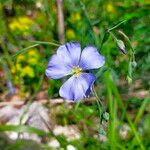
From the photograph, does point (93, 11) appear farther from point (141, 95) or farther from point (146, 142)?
point (146, 142)

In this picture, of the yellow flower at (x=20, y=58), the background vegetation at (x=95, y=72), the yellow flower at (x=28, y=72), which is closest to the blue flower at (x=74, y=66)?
the background vegetation at (x=95, y=72)

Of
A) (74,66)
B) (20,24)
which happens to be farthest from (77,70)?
(20,24)

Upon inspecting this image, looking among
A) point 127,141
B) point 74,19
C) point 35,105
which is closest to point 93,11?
point 74,19

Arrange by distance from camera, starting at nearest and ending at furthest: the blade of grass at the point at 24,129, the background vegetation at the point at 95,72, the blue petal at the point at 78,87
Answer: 1. the blue petal at the point at 78,87
2. the blade of grass at the point at 24,129
3. the background vegetation at the point at 95,72

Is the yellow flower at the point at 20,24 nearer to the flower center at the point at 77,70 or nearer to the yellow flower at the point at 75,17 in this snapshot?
the yellow flower at the point at 75,17

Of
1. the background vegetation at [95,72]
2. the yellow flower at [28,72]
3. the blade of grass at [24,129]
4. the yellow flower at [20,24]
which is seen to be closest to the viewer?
the blade of grass at [24,129]

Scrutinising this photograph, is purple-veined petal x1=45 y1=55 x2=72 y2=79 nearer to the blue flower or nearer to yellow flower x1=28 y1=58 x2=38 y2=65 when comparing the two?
the blue flower

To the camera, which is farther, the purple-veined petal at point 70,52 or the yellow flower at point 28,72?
the yellow flower at point 28,72
